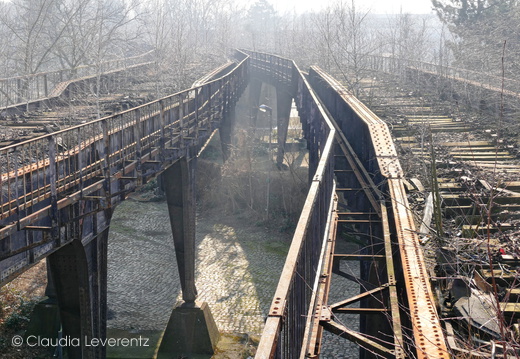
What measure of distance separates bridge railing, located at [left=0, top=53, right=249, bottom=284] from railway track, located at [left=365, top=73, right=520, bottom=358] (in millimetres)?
4728

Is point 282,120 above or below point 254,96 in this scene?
below

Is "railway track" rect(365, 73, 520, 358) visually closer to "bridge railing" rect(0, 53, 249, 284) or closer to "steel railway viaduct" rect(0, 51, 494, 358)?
"steel railway viaduct" rect(0, 51, 494, 358)

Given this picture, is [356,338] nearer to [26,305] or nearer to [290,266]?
[290,266]

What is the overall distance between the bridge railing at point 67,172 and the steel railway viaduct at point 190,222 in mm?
27

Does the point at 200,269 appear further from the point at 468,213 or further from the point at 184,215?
the point at 468,213

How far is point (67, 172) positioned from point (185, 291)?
383 inches

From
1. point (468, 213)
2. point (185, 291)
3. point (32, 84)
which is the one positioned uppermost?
point (32, 84)

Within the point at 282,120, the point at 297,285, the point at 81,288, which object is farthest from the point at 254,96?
the point at 297,285

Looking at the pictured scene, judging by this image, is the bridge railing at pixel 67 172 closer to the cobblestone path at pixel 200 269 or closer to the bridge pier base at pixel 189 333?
the bridge pier base at pixel 189 333

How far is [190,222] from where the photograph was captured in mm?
18500

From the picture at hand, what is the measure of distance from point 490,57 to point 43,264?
65.4ft

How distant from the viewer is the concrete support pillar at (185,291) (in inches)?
681

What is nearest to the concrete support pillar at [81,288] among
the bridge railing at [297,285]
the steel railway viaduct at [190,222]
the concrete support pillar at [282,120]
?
the steel railway viaduct at [190,222]

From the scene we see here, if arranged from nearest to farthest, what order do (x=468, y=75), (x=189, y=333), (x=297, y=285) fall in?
(x=297, y=285) → (x=189, y=333) → (x=468, y=75)
